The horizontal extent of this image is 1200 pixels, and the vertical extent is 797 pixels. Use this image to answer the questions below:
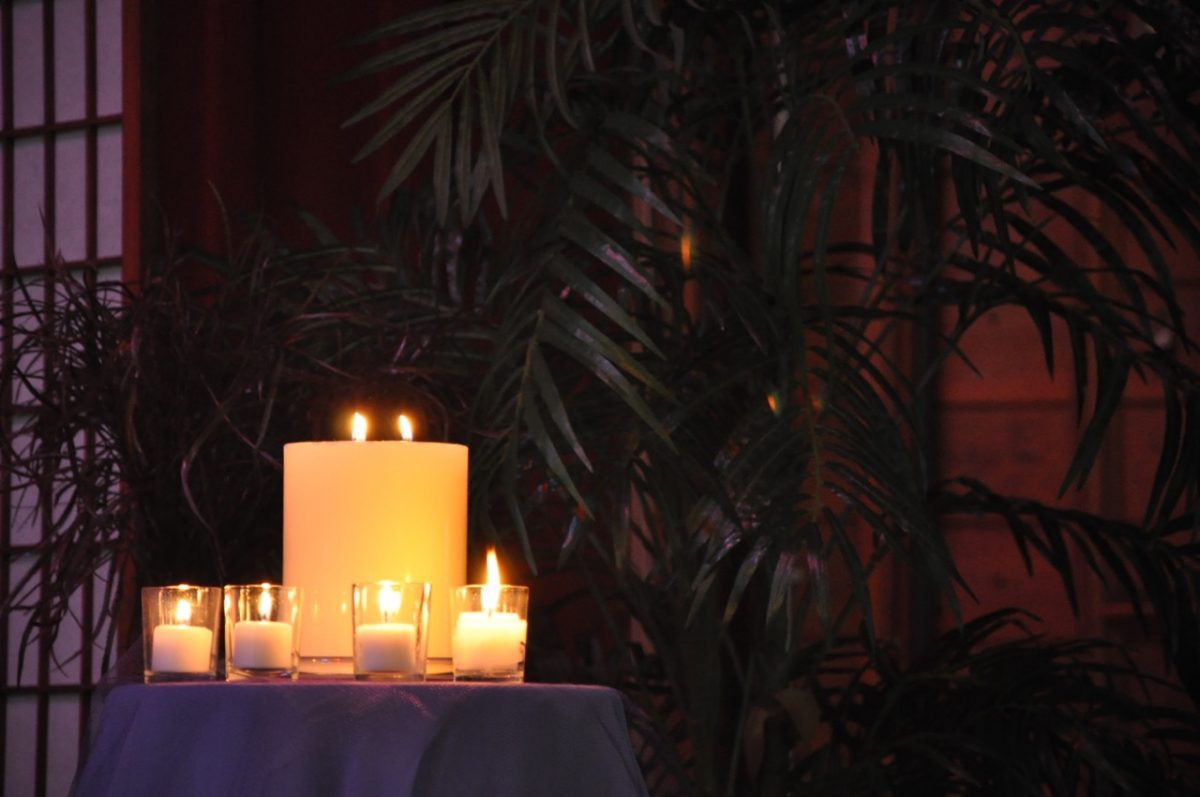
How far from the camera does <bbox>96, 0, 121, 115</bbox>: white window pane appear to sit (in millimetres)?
3232

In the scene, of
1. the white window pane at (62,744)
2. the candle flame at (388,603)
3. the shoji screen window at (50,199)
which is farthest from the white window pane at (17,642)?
the candle flame at (388,603)

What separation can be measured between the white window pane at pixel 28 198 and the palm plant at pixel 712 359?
1.43 metres

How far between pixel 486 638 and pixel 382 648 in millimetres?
72

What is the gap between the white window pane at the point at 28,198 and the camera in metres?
3.30

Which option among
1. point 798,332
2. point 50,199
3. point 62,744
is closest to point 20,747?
point 62,744

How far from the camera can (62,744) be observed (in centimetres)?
313

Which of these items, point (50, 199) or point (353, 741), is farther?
point (50, 199)

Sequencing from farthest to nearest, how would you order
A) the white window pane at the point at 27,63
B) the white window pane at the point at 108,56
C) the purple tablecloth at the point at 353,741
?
the white window pane at the point at 27,63 → the white window pane at the point at 108,56 → the purple tablecloth at the point at 353,741

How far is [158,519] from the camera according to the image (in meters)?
1.44

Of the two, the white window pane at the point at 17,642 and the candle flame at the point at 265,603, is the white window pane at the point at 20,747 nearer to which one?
the white window pane at the point at 17,642

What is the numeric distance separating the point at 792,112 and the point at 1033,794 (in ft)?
2.45

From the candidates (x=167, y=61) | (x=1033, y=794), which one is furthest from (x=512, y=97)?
(x=167, y=61)

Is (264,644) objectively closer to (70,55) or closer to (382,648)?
(382,648)

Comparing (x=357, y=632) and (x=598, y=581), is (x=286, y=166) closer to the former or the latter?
(x=598, y=581)
